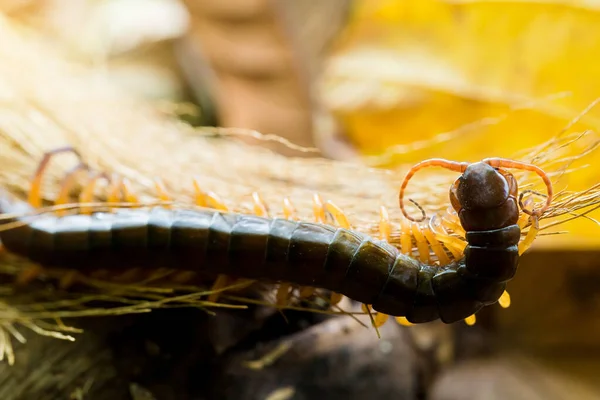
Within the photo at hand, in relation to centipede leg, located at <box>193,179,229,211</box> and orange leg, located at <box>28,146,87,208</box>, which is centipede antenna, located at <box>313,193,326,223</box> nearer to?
centipede leg, located at <box>193,179,229,211</box>

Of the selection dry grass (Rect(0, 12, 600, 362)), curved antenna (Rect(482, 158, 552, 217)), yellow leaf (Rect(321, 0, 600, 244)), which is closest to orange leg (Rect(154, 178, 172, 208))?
dry grass (Rect(0, 12, 600, 362))

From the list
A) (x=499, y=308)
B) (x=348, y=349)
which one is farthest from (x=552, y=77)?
(x=348, y=349)

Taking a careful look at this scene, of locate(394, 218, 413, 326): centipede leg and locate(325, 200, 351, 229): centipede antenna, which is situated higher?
locate(394, 218, 413, 326): centipede leg

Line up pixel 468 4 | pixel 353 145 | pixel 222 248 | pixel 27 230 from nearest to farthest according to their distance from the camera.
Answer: pixel 222 248, pixel 27 230, pixel 468 4, pixel 353 145

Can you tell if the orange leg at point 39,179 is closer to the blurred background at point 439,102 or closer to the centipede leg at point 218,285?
the centipede leg at point 218,285

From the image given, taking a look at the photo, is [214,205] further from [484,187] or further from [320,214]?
[484,187]

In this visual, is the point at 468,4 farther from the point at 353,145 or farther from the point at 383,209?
the point at 383,209
